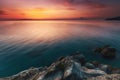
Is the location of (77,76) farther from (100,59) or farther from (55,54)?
(55,54)

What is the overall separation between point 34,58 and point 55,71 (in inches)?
1167

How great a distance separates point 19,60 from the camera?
160 ft

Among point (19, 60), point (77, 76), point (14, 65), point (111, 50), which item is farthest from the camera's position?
point (111, 50)

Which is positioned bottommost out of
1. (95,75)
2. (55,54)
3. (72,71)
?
(55,54)

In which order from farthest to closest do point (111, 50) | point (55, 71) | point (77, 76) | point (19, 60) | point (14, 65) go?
1. point (111, 50)
2. point (19, 60)
3. point (14, 65)
4. point (55, 71)
5. point (77, 76)

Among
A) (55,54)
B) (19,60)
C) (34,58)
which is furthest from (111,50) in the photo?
(19,60)

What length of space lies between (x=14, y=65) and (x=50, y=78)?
26.4 meters

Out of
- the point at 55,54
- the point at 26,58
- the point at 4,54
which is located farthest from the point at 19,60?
the point at 55,54

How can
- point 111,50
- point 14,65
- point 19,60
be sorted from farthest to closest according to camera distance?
point 111,50 → point 19,60 → point 14,65

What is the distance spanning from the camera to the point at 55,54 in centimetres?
5547

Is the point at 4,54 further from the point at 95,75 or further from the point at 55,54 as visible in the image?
the point at 95,75

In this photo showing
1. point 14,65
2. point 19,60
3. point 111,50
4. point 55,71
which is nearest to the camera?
point 55,71

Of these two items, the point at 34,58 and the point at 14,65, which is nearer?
the point at 14,65

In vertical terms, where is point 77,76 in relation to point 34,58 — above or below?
above
